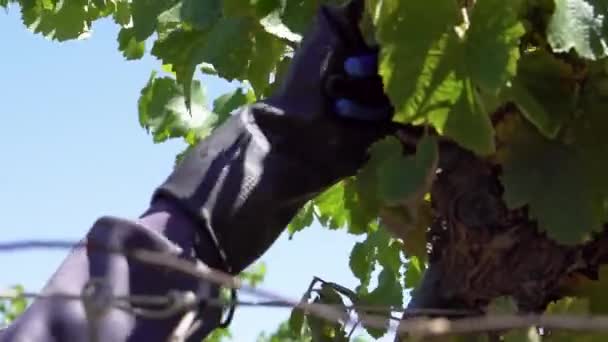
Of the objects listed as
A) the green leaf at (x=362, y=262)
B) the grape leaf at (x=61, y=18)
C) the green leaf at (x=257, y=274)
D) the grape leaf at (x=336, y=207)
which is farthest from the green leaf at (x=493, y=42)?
the green leaf at (x=257, y=274)

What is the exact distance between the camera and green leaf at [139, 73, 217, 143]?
1.63 m

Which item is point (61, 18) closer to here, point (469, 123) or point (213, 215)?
point (213, 215)

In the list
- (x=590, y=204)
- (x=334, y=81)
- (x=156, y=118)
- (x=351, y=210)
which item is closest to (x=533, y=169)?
(x=590, y=204)

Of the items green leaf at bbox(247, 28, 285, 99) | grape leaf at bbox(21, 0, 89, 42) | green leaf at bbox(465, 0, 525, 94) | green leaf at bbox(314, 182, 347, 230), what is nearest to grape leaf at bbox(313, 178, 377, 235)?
green leaf at bbox(314, 182, 347, 230)

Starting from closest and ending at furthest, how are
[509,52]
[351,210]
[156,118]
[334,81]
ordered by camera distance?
1. [509,52]
2. [334,81]
3. [351,210]
4. [156,118]

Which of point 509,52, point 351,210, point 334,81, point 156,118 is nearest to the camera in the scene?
point 509,52

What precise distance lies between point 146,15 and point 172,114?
30 centimetres

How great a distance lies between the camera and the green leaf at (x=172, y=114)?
64.1 inches

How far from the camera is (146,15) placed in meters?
1.36

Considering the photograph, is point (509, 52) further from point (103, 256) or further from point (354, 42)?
point (103, 256)

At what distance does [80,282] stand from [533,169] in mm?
343

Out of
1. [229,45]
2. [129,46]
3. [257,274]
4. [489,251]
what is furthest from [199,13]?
[257,274]

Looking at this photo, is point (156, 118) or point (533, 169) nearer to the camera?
point (533, 169)

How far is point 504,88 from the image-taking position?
0.92 m
